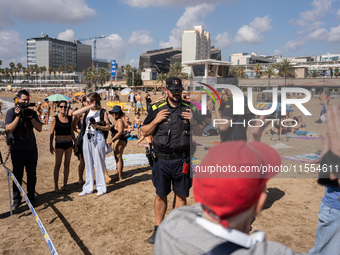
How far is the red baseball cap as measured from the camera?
0.91 m

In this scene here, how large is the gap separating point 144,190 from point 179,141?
290cm

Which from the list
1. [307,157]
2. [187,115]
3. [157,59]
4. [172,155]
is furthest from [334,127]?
[157,59]

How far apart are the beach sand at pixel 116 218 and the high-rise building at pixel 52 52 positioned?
6777 inches

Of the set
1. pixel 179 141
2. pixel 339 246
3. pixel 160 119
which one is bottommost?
pixel 339 246

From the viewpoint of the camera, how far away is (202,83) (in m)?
3.05

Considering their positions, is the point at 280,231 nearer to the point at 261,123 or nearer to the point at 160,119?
the point at 160,119

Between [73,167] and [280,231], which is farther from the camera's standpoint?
[73,167]

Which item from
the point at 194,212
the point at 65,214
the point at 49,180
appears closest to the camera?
the point at 194,212

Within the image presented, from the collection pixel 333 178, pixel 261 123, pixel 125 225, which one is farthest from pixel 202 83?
pixel 125 225

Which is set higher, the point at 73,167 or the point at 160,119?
the point at 160,119

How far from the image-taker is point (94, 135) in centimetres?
553

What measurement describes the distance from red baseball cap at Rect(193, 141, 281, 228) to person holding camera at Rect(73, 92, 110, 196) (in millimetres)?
4787

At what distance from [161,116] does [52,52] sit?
177 metres

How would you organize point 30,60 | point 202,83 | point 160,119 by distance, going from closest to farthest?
1. point 202,83
2. point 160,119
3. point 30,60
